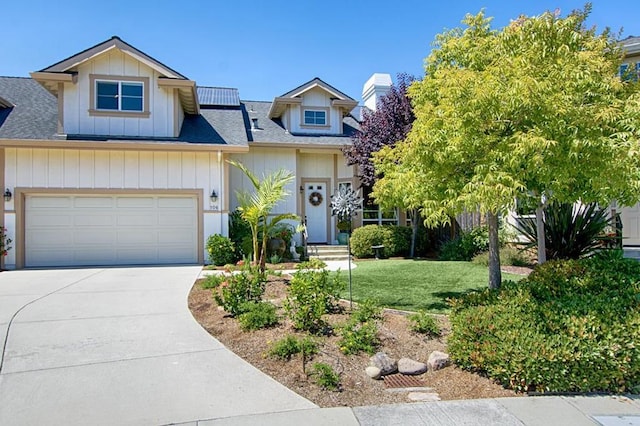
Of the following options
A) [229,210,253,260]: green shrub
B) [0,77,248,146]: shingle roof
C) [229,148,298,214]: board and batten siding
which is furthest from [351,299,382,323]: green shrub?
[229,148,298,214]: board and batten siding

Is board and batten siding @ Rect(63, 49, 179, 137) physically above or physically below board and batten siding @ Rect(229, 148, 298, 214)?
above

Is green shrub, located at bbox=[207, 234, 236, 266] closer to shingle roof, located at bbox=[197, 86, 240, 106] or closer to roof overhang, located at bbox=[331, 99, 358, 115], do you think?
shingle roof, located at bbox=[197, 86, 240, 106]

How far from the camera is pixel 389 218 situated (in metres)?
15.9

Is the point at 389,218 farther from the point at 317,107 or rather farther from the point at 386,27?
Result: the point at 386,27

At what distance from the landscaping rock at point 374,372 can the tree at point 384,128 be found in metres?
9.11

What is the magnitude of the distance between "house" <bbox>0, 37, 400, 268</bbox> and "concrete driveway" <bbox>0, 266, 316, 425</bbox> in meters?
5.46

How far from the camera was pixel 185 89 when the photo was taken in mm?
13266

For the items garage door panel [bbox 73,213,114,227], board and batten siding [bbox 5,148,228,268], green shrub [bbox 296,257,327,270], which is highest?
board and batten siding [bbox 5,148,228,268]

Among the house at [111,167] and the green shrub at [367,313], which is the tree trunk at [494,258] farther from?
the house at [111,167]

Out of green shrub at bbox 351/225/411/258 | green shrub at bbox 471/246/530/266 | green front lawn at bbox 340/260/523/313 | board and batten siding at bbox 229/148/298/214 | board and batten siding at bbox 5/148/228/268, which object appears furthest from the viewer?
board and batten siding at bbox 229/148/298/214

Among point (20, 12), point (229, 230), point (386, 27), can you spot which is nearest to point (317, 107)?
point (386, 27)

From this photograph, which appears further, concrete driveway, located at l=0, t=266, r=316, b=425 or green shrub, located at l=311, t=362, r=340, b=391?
green shrub, located at l=311, t=362, r=340, b=391

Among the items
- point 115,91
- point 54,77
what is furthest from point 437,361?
point 54,77

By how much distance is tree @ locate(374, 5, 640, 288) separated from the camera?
4410 mm
